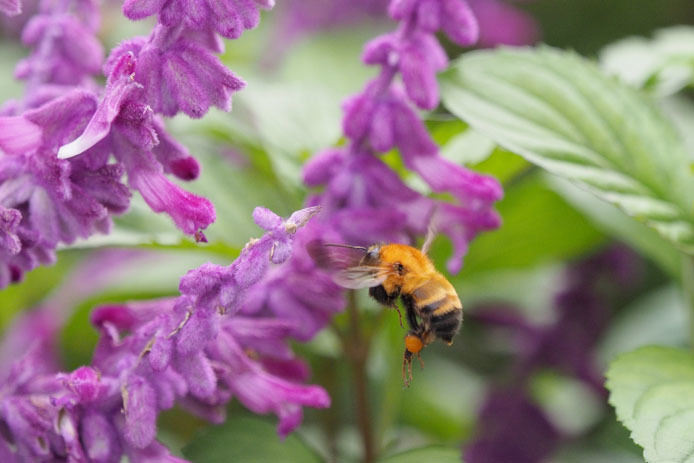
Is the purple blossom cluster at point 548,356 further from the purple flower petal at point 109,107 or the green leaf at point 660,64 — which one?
the purple flower petal at point 109,107

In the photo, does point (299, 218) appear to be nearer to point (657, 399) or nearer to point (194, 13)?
point (194, 13)

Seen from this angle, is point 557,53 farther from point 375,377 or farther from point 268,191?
point 375,377

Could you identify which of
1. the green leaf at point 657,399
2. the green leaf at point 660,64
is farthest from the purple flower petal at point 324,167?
the green leaf at point 660,64

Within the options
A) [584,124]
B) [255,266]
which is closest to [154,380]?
[255,266]

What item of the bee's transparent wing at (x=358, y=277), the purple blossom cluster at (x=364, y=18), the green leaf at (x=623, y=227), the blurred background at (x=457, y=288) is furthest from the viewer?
the purple blossom cluster at (x=364, y=18)

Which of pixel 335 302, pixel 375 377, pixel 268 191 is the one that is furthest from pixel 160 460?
pixel 375 377

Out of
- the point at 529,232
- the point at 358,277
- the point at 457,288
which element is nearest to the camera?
the point at 358,277

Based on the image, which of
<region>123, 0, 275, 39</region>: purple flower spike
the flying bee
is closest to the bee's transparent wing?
the flying bee
